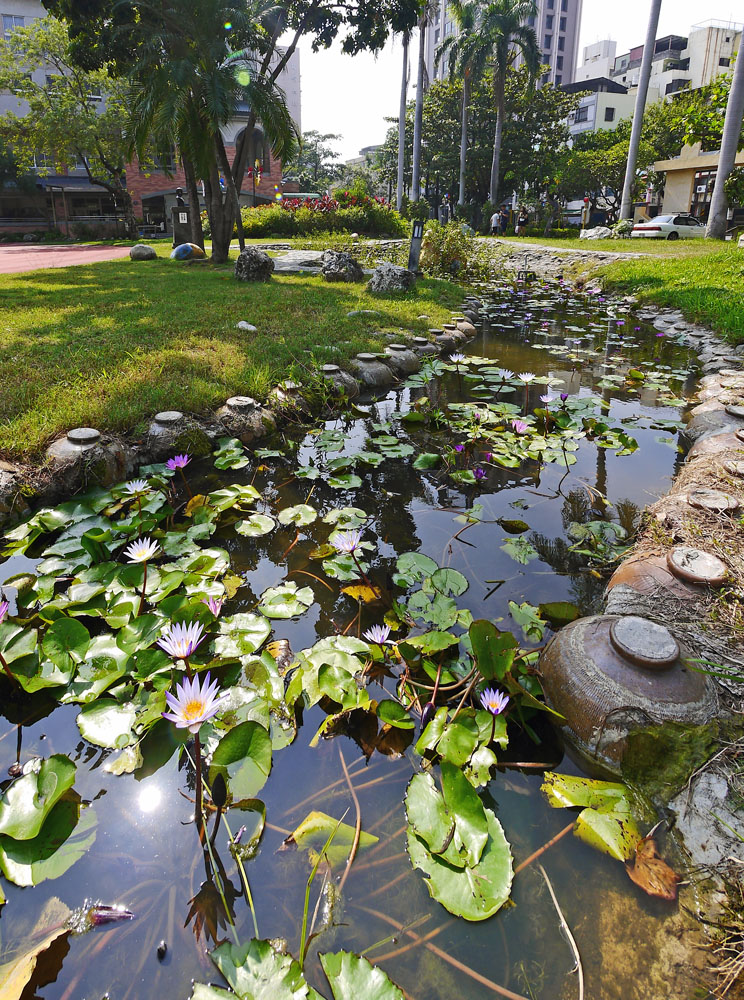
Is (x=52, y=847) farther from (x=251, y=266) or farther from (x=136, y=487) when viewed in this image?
(x=251, y=266)

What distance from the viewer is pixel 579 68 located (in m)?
49.2

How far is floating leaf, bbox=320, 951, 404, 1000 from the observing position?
1.03 meters

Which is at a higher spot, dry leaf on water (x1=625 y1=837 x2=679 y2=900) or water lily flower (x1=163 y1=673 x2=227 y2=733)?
water lily flower (x1=163 y1=673 x2=227 y2=733)

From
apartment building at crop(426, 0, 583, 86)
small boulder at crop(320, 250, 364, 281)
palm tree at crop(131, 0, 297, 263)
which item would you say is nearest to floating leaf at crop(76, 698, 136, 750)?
small boulder at crop(320, 250, 364, 281)

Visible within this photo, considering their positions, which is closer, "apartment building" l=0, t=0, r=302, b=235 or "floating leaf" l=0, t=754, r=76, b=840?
"floating leaf" l=0, t=754, r=76, b=840

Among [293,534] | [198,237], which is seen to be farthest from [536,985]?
[198,237]

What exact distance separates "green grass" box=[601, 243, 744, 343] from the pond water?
15.2 ft

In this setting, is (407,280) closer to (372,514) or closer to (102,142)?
(372,514)

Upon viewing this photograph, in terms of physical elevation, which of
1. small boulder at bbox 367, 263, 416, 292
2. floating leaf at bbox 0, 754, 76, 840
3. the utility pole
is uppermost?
the utility pole

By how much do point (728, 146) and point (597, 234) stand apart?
9757 millimetres

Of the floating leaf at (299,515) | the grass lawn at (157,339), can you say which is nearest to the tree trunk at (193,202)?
the grass lawn at (157,339)

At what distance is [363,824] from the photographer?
1433 millimetres

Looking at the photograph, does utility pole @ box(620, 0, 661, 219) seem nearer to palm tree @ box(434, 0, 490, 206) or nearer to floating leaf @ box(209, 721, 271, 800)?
palm tree @ box(434, 0, 490, 206)

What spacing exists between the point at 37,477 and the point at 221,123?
8960 mm
